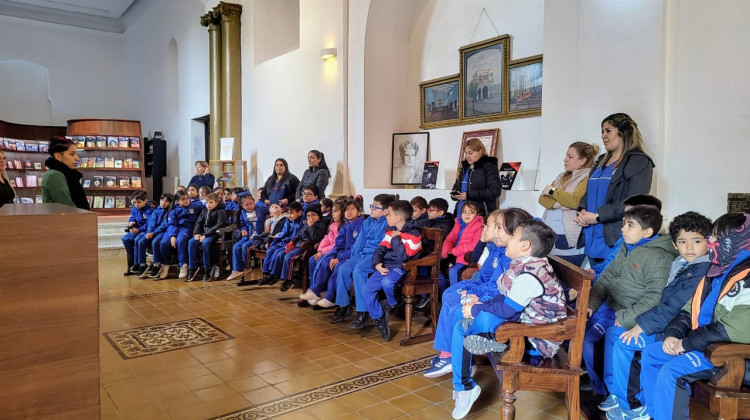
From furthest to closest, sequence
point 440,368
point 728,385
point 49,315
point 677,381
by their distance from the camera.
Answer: point 440,368 → point 677,381 → point 728,385 → point 49,315

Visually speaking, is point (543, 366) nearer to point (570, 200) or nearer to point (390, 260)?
point (570, 200)

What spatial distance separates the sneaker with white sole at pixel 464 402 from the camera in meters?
2.65

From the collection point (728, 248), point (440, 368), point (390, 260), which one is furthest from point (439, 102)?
point (728, 248)

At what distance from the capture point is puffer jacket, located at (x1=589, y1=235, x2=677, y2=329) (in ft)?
8.35

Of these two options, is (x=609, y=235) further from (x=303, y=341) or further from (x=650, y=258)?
(x=303, y=341)

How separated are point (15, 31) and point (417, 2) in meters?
12.3

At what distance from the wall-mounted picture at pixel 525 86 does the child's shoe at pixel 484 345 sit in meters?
3.54

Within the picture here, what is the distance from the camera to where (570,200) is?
12.0 ft

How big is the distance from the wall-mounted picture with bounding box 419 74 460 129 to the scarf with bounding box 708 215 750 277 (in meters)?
4.37

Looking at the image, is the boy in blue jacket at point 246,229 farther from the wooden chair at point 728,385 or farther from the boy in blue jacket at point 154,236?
the wooden chair at point 728,385

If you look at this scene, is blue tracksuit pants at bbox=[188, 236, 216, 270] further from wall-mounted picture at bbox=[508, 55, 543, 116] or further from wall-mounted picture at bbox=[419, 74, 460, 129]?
wall-mounted picture at bbox=[508, 55, 543, 116]

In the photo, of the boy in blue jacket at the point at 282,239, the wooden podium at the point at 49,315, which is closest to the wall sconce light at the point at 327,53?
the boy in blue jacket at the point at 282,239

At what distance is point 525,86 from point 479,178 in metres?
1.57

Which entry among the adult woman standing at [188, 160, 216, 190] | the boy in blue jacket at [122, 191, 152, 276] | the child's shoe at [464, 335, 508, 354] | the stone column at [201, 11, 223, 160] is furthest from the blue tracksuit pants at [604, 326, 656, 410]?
the stone column at [201, 11, 223, 160]
